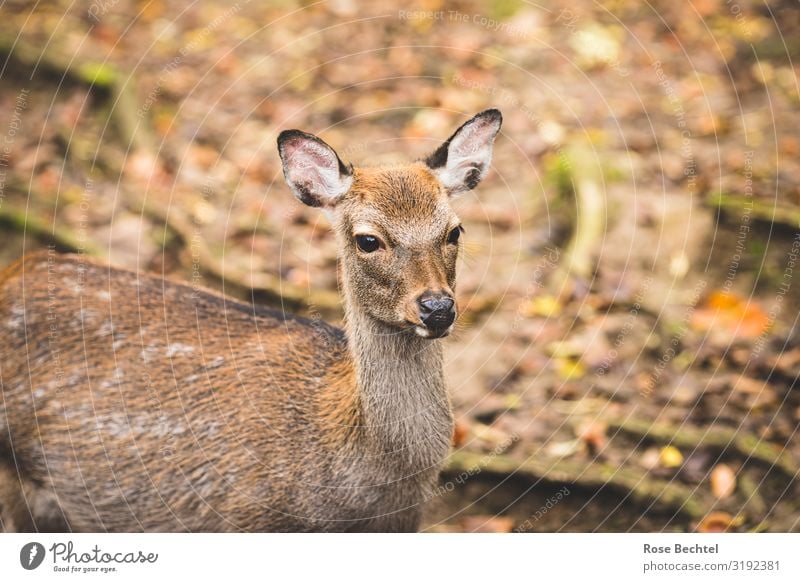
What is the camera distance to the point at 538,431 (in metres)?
5.58

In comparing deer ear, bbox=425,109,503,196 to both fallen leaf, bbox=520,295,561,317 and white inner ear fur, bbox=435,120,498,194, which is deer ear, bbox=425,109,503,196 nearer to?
white inner ear fur, bbox=435,120,498,194

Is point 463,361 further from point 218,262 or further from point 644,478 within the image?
point 218,262

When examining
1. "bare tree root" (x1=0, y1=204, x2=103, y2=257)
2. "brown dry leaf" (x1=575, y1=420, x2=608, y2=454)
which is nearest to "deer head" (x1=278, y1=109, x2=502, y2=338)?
"brown dry leaf" (x1=575, y1=420, x2=608, y2=454)

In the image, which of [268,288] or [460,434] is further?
[268,288]

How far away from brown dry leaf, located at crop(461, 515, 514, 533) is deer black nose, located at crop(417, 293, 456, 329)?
196 centimetres

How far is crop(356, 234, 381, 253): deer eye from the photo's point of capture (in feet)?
12.9

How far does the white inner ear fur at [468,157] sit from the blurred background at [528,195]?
2.00 feet

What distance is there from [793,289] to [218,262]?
418cm

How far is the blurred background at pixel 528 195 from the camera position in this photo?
17.5ft

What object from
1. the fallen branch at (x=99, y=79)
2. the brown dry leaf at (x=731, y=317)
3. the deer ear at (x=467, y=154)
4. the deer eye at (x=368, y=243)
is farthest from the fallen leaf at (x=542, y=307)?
the fallen branch at (x=99, y=79)

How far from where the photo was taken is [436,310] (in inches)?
143

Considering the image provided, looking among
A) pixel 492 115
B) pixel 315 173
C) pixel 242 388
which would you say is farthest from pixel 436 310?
pixel 242 388

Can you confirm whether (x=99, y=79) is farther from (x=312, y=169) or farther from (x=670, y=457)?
(x=670, y=457)

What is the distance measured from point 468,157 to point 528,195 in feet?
10.2
